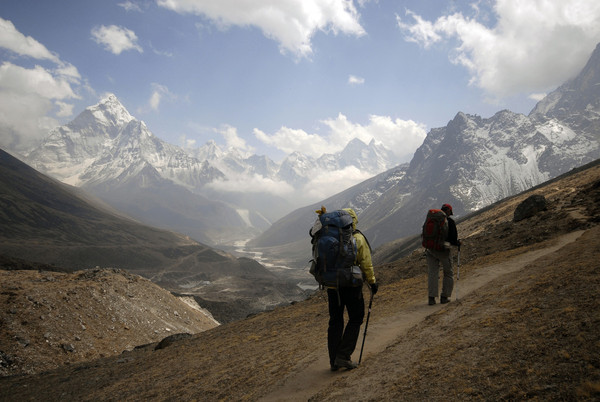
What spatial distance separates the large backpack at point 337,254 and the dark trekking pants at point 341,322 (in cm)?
28

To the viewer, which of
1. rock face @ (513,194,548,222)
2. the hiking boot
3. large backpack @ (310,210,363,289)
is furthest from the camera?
rock face @ (513,194,548,222)

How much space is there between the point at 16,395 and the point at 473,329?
16763 millimetres

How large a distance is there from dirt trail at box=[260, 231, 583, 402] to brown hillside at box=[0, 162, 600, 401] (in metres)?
0.04

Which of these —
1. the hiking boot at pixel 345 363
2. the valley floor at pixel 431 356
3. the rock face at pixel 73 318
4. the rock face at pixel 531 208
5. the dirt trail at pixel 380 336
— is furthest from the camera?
the rock face at pixel 531 208

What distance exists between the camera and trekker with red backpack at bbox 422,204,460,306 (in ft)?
37.3

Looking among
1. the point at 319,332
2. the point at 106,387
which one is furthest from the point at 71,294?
the point at 319,332

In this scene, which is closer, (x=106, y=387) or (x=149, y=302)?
(x=106, y=387)

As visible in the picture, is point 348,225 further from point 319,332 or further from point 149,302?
point 149,302

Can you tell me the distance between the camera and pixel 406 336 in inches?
333

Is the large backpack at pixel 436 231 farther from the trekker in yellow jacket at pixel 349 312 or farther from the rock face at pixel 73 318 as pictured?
the rock face at pixel 73 318

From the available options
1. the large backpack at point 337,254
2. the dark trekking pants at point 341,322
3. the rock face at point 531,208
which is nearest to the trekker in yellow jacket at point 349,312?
the dark trekking pants at point 341,322

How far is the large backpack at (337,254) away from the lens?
705cm

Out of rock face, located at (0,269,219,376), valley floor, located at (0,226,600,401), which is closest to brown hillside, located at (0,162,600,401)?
valley floor, located at (0,226,600,401)

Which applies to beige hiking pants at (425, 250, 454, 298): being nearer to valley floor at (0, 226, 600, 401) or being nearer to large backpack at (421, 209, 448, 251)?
large backpack at (421, 209, 448, 251)
